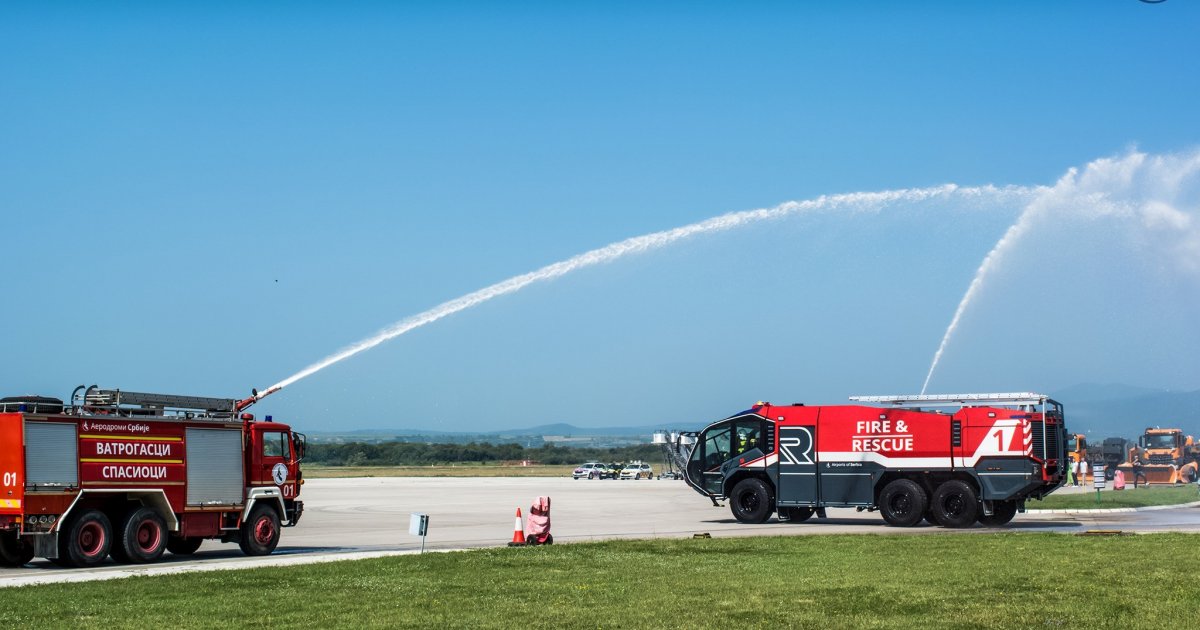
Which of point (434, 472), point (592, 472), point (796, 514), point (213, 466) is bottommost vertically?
point (434, 472)

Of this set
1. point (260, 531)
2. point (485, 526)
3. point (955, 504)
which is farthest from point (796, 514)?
point (260, 531)

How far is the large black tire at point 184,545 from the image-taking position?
27547 mm

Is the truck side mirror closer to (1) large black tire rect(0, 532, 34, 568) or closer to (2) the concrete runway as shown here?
(2) the concrete runway

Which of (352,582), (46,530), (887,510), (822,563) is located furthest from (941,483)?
(46,530)

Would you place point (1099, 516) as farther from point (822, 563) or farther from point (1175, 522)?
point (822, 563)

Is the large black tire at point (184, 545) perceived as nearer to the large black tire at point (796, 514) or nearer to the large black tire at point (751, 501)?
the large black tire at point (751, 501)

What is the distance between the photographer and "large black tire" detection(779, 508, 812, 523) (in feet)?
118

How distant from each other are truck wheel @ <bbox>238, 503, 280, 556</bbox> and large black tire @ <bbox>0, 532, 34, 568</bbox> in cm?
430

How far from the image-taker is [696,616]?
601 inches

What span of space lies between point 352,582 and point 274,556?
8.31 meters

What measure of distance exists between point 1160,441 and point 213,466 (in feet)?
194

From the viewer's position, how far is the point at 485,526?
37.7m

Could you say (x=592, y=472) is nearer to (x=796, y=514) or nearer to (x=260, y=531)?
(x=796, y=514)

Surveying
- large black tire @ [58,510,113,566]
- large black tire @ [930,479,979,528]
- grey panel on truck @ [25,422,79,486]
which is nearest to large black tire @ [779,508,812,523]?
large black tire @ [930,479,979,528]
